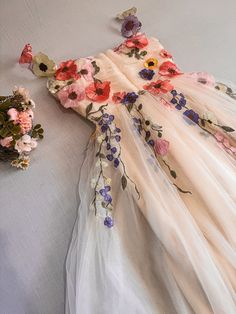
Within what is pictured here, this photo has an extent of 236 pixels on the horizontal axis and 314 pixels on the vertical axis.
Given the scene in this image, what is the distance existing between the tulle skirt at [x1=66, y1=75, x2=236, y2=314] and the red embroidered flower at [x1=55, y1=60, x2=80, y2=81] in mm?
262

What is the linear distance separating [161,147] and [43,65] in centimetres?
45

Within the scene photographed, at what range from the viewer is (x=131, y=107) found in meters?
0.81

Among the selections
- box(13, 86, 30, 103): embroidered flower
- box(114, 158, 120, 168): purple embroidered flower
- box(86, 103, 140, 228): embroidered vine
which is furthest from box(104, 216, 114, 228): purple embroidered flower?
box(13, 86, 30, 103): embroidered flower

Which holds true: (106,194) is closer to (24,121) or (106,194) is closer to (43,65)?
(24,121)

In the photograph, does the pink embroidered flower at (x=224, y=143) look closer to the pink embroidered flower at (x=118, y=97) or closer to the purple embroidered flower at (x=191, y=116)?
the purple embroidered flower at (x=191, y=116)

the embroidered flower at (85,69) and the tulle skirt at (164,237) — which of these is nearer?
the tulle skirt at (164,237)

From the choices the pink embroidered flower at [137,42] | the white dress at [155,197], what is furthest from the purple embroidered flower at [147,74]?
the pink embroidered flower at [137,42]

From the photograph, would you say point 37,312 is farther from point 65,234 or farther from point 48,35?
point 48,35

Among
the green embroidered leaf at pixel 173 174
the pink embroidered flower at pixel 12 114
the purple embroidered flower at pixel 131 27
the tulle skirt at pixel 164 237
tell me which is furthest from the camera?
the purple embroidered flower at pixel 131 27

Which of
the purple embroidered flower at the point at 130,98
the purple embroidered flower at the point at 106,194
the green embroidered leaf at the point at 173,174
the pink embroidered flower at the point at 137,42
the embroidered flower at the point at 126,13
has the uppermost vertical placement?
the embroidered flower at the point at 126,13

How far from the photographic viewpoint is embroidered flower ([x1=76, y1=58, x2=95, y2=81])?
0.89 m

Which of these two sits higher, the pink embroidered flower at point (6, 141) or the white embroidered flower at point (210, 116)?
the white embroidered flower at point (210, 116)

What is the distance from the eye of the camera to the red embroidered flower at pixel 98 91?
85 cm

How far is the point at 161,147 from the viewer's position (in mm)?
724
